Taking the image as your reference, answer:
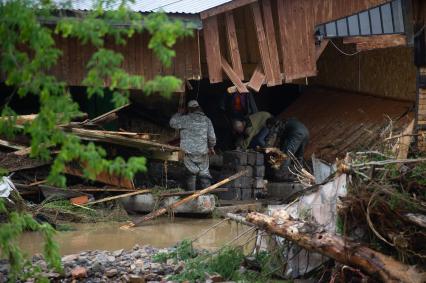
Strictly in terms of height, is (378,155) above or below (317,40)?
below

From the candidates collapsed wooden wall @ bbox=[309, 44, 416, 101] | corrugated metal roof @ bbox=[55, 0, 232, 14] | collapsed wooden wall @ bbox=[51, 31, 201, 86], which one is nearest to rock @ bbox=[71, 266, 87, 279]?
corrugated metal roof @ bbox=[55, 0, 232, 14]

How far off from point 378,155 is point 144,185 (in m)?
6.65

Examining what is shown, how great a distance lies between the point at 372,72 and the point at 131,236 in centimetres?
750

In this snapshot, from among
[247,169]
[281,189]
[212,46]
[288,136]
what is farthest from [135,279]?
[288,136]

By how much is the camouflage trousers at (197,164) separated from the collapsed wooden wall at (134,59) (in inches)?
60.0

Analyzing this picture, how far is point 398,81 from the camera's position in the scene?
54.5 feet

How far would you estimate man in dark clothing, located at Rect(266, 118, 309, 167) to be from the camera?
16.6m

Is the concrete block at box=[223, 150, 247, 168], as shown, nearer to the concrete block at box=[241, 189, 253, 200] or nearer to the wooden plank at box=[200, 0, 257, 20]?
the concrete block at box=[241, 189, 253, 200]

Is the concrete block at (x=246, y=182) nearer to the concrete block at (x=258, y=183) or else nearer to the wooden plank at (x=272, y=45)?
the concrete block at (x=258, y=183)

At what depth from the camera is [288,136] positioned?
16.7m

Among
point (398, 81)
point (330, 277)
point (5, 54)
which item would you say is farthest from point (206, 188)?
point (5, 54)

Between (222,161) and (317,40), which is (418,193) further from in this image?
(222,161)

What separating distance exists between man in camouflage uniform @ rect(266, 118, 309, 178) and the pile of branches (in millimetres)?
7834

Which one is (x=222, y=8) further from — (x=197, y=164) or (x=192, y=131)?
(x=197, y=164)
